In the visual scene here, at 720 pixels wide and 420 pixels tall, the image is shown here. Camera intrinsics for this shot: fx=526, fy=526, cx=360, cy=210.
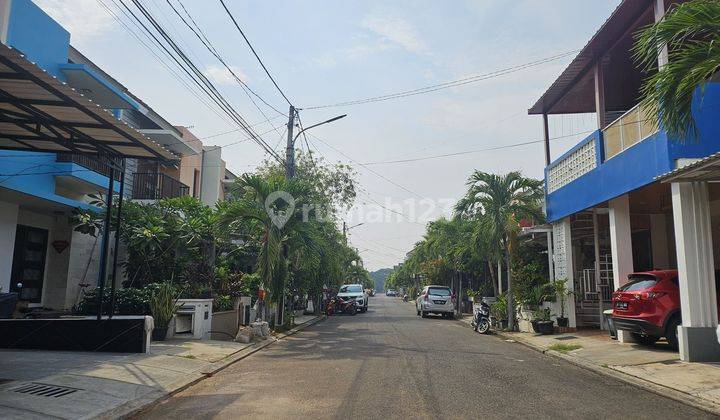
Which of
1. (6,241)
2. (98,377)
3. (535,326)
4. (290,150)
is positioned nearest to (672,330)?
(535,326)

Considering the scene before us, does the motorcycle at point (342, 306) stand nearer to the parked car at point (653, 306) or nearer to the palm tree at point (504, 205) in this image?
the palm tree at point (504, 205)

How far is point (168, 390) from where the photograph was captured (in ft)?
25.8

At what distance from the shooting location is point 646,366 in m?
9.72

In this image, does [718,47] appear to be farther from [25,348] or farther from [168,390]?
[25,348]

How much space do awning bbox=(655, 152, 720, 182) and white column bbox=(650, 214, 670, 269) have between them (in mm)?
8712

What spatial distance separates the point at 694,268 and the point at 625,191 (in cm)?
309

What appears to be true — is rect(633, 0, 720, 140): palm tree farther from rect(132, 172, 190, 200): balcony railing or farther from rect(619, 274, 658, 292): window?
rect(132, 172, 190, 200): balcony railing

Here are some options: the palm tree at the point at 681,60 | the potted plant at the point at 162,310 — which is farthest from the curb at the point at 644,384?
the potted plant at the point at 162,310

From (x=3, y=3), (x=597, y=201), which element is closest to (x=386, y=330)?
(x=597, y=201)

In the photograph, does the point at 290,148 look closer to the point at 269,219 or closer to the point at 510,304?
the point at 269,219

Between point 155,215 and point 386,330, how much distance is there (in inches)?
349

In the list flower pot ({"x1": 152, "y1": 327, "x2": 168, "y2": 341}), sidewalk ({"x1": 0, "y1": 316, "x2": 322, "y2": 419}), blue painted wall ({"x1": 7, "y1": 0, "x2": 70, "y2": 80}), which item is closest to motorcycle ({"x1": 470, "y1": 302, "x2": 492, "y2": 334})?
sidewalk ({"x1": 0, "y1": 316, "x2": 322, "y2": 419})

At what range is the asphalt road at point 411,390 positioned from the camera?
6.57 m

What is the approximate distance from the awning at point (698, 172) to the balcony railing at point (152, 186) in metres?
18.4
